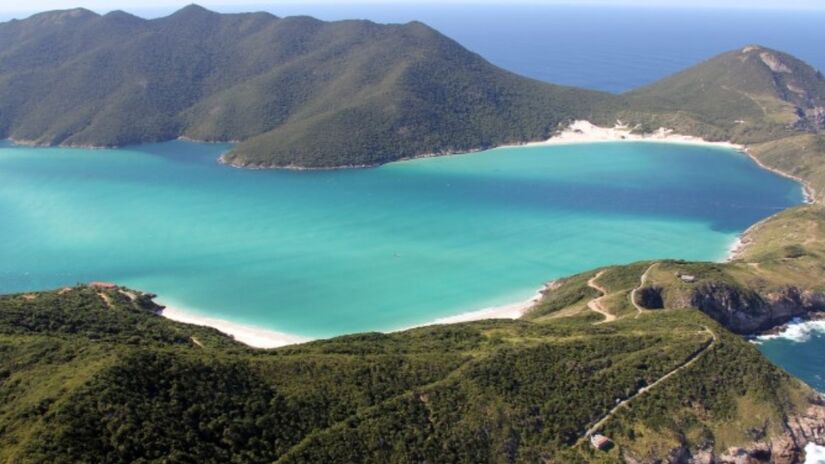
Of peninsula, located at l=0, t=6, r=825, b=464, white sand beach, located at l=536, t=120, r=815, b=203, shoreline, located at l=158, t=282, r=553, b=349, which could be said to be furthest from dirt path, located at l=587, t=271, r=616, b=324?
white sand beach, located at l=536, t=120, r=815, b=203

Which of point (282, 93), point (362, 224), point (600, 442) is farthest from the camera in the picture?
point (282, 93)

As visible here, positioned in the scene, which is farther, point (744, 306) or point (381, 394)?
point (744, 306)

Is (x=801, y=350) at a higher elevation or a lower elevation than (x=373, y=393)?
lower

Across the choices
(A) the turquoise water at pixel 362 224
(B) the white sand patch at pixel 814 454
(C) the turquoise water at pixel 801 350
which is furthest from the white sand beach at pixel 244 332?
(C) the turquoise water at pixel 801 350

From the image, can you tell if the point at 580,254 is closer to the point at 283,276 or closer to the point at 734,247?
the point at 734,247

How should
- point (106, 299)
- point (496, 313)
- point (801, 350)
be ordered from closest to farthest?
point (801, 350)
point (106, 299)
point (496, 313)

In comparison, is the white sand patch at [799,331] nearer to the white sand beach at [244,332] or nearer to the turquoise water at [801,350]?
the turquoise water at [801,350]

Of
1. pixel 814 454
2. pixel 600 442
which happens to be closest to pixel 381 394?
pixel 600 442

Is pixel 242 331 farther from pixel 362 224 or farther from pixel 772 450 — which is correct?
pixel 772 450

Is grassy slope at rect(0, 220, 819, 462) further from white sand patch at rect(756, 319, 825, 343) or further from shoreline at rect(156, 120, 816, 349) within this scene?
white sand patch at rect(756, 319, 825, 343)
